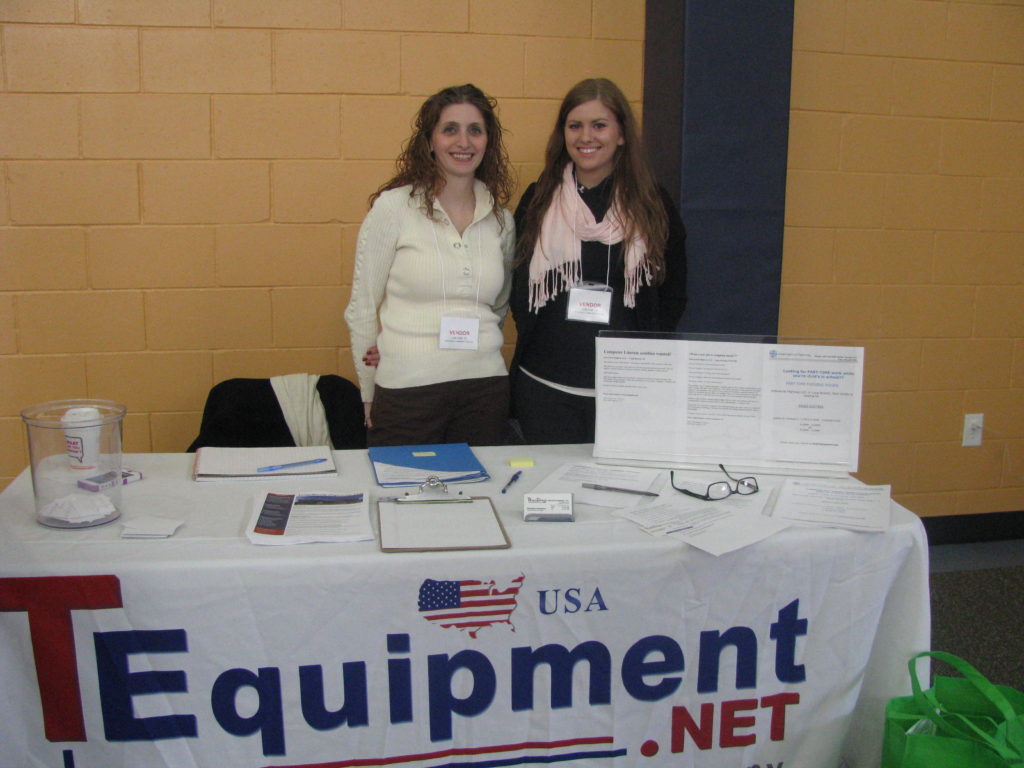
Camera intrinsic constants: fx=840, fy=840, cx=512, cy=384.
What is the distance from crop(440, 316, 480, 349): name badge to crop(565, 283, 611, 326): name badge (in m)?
0.24

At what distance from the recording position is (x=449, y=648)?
4.30 ft

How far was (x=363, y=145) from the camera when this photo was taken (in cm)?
259


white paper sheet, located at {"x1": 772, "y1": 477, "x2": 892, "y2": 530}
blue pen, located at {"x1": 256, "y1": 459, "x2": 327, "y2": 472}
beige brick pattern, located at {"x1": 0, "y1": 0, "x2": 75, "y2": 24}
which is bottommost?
white paper sheet, located at {"x1": 772, "y1": 477, "x2": 892, "y2": 530}

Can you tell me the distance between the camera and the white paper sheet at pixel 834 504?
143cm

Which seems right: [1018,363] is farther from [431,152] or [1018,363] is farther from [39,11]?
[39,11]

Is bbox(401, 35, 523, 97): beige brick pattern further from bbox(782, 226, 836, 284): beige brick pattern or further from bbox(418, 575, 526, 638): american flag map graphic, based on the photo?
bbox(418, 575, 526, 638): american flag map graphic

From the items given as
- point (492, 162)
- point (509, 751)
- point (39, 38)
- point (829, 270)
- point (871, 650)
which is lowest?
point (509, 751)

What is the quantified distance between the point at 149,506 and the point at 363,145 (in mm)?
1479

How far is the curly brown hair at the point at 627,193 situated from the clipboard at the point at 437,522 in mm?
857

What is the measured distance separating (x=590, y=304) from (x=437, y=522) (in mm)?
859

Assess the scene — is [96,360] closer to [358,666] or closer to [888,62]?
[358,666]

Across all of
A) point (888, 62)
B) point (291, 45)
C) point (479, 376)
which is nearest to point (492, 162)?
point (479, 376)

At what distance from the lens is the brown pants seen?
2.09 metres

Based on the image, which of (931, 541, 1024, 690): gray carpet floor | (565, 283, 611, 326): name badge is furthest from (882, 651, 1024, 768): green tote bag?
(565, 283, 611, 326): name badge
